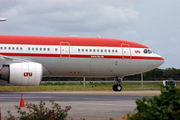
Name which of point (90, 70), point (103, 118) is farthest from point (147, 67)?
point (103, 118)

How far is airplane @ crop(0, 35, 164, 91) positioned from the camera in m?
25.5

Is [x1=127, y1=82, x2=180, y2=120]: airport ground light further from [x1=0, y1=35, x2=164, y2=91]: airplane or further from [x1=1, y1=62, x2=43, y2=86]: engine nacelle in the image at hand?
[x1=0, y1=35, x2=164, y2=91]: airplane

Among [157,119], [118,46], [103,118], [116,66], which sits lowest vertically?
[103,118]

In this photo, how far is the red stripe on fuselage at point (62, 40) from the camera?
84.5 ft

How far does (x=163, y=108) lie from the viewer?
5109 mm

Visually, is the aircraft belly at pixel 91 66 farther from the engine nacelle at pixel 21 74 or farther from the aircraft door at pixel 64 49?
A: the engine nacelle at pixel 21 74

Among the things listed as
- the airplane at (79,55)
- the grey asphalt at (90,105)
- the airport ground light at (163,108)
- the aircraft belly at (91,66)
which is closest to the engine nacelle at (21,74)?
the grey asphalt at (90,105)

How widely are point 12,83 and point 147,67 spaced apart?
1483 cm

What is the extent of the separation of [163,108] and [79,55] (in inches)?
862

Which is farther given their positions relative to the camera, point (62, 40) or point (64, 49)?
point (62, 40)

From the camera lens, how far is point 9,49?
25281 millimetres

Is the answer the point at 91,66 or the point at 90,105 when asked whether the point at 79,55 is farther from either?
the point at 90,105

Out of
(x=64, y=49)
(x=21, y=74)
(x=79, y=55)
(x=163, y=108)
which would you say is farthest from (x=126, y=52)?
(x=163, y=108)

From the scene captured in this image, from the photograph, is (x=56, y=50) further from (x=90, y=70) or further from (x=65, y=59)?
(x=90, y=70)
